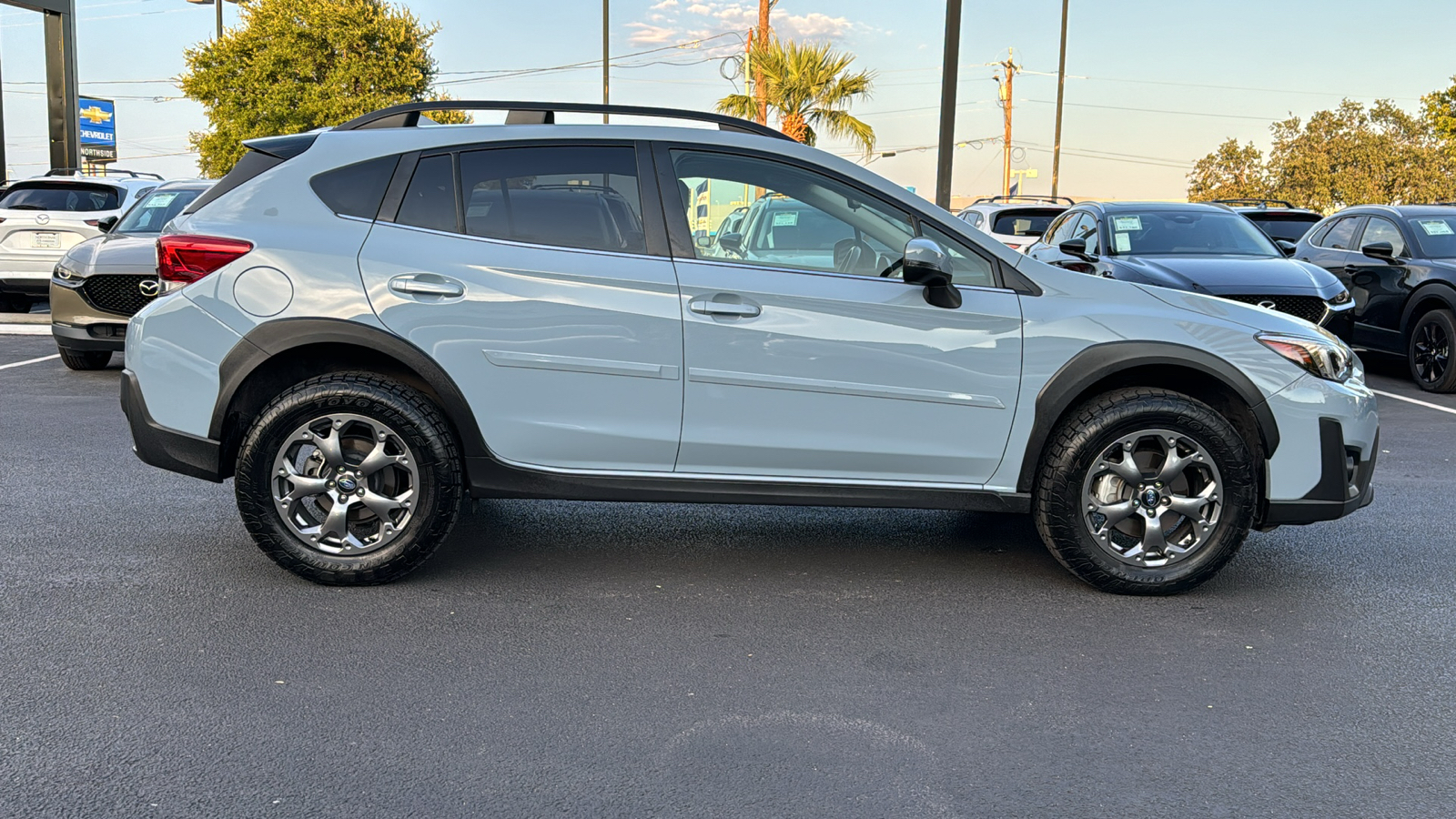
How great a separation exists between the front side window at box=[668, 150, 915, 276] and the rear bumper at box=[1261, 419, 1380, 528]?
5.59ft

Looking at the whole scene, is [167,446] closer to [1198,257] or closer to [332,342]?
[332,342]

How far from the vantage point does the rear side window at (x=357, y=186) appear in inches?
180

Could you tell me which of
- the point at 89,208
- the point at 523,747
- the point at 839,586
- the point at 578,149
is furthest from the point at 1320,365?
the point at 89,208

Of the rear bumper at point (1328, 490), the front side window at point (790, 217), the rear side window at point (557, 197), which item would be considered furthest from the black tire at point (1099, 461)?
the rear side window at point (557, 197)

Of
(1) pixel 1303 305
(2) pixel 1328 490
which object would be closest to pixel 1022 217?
(1) pixel 1303 305

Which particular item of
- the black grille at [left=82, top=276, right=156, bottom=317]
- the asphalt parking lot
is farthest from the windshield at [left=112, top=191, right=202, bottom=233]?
the asphalt parking lot

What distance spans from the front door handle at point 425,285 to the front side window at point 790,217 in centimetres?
84

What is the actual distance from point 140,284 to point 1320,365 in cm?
847

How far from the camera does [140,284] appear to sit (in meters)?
9.63

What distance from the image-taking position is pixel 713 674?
12.4 feet

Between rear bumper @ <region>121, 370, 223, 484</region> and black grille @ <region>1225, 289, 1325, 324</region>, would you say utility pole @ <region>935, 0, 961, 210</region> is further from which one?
rear bumper @ <region>121, 370, 223, 484</region>

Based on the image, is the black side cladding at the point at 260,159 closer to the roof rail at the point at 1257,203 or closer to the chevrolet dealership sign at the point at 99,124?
the roof rail at the point at 1257,203

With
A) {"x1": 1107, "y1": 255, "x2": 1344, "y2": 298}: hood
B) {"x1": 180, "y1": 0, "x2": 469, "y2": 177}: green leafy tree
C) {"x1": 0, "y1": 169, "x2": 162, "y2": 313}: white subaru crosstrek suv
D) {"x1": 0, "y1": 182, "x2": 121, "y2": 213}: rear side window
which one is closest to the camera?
{"x1": 1107, "y1": 255, "x2": 1344, "y2": 298}: hood

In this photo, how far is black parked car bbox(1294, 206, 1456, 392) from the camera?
10609 mm
